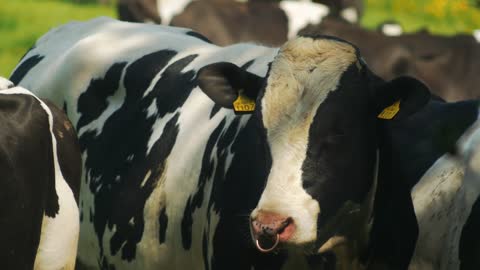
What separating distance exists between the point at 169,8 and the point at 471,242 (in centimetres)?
1345

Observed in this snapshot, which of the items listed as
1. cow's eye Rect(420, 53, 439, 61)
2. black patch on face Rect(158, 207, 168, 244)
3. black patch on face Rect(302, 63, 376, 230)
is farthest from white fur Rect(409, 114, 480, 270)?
cow's eye Rect(420, 53, 439, 61)

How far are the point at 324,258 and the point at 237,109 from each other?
81 cm

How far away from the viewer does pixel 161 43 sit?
838cm

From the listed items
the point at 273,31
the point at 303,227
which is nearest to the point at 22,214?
the point at 303,227

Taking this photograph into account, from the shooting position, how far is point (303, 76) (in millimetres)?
6277

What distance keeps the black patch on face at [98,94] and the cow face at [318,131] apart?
185 cm

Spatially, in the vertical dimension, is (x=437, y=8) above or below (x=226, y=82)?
below

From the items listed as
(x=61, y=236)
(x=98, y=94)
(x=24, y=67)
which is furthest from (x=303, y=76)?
(x=24, y=67)

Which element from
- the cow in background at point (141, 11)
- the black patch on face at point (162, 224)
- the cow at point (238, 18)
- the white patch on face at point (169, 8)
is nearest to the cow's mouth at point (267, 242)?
the black patch on face at point (162, 224)

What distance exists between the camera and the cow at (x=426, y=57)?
15.9 metres

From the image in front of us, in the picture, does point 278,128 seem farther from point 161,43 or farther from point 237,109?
point 161,43

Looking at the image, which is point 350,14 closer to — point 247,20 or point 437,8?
point 247,20

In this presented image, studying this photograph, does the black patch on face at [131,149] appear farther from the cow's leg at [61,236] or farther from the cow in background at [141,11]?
the cow in background at [141,11]

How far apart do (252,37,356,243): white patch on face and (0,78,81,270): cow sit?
1.14 metres
